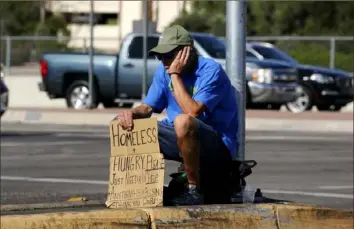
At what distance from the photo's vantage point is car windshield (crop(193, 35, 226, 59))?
24.5m

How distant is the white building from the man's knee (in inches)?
1607

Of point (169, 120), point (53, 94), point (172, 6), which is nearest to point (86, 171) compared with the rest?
point (169, 120)

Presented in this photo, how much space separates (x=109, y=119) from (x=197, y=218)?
1706 centimetres

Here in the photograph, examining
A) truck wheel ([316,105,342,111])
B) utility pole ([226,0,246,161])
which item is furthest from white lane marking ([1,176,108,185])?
truck wheel ([316,105,342,111])

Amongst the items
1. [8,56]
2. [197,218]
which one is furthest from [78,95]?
[197,218]

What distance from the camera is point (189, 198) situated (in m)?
6.49

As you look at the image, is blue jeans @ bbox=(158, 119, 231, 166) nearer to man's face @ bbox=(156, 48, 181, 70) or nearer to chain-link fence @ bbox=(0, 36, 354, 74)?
man's face @ bbox=(156, 48, 181, 70)

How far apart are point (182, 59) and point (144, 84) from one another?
56.4ft

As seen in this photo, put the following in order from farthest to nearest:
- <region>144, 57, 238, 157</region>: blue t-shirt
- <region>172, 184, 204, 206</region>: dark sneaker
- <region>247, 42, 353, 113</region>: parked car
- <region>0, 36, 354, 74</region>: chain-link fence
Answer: <region>0, 36, 354, 74</region>: chain-link fence → <region>247, 42, 353, 113</region>: parked car → <region>144, 57, 238, 157</region>: blue t-shirt → <region>172, 184, 204, 206</region>: dark sneaker

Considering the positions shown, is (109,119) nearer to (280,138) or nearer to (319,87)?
(280,138)

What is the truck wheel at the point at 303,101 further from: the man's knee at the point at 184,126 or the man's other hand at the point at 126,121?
the man's knee at the point at 184,126

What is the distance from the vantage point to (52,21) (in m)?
56.8

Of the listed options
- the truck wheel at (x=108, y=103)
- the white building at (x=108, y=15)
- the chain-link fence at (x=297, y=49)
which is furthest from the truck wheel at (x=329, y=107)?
the white building at (x=108, y=15)

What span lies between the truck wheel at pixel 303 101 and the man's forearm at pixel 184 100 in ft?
63.9
